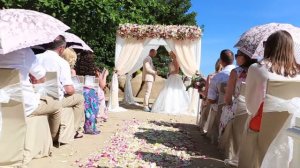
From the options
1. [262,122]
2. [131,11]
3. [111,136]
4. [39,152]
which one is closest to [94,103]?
[111,136]

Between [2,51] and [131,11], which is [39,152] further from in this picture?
[131,11]

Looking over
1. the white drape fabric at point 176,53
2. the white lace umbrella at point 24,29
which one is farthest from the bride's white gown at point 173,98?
the white lace umbrella at point 24,29

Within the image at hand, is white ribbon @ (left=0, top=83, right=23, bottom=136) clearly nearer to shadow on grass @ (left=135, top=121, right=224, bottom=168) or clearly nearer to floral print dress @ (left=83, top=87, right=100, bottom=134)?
shadow on grass @ (left=135, top=121, right=224, bottom=168)

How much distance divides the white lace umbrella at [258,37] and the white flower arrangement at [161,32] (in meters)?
7.20

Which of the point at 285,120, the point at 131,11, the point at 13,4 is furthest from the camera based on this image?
the point at 131,11

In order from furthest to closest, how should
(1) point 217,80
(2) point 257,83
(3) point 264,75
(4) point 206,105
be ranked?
(4) point 206,105 → (1) point 217,80 → (2) point 257,83 → (3) point 264,75

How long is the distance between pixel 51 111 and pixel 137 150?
4.97 feet

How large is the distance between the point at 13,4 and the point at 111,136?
7.48 m

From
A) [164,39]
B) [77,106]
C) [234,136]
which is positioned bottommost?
[234,136]

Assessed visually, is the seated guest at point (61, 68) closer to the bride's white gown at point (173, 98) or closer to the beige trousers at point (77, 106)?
the beige trousers at point (77, 106)

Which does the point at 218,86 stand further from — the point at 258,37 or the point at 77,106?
the point at 77,106

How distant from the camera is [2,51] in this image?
15.2 ft

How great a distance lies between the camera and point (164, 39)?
14.3 m

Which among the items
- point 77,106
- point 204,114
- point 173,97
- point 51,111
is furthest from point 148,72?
point 51,111
